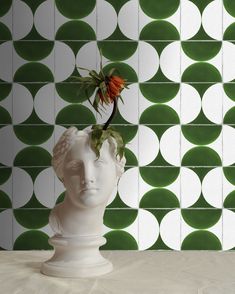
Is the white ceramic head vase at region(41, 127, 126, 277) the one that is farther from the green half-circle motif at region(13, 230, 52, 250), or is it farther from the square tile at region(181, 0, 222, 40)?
the square tile at region(181, 0, 222, 40)

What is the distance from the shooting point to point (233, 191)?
189cm

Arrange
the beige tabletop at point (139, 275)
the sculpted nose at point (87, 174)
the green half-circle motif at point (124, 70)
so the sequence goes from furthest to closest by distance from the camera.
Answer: the green half-circle motif at point (124, 70), the sculpted nose at point (87, 174), the beige tabletop at point (139, 275)

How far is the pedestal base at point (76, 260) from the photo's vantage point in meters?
1.29

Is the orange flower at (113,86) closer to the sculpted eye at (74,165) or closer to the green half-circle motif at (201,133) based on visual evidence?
the sculpted eye at (74,165)

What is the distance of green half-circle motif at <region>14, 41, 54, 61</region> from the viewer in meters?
1.87

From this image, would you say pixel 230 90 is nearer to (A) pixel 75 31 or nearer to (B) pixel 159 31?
(B) pixel 159 31

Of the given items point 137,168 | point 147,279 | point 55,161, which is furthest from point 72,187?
point 137,168

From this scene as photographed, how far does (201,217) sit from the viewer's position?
1888 mm

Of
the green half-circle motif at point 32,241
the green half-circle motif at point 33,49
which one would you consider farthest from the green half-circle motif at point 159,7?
the green half-circle motif at point 32,241

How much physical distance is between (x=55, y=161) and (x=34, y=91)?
607 millimetres

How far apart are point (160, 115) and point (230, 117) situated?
235 mm

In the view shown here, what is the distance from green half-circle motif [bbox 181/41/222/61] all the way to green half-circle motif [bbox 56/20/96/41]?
0.32m

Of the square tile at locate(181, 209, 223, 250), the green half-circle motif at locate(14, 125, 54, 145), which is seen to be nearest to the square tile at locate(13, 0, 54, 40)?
the green half-circle motif at locate(14, 125, 54, 145)

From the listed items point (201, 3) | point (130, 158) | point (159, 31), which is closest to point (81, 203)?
point (130, 158)
